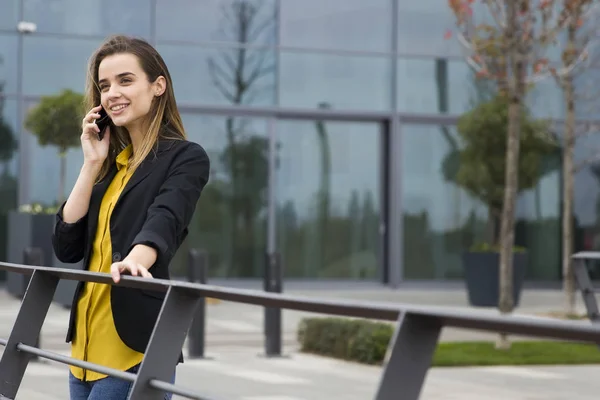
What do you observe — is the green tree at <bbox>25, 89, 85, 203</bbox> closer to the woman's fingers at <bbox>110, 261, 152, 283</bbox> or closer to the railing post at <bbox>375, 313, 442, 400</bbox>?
the woman's fingers at <bbox>110, 261, 152, 283</bbox>

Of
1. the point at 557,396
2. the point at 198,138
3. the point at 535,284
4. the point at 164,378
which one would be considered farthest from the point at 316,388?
the point at 535,284

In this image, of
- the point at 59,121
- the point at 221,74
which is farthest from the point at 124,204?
the point at 221,74

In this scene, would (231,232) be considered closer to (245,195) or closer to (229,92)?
(245,195)

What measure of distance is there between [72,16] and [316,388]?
11.9 meters

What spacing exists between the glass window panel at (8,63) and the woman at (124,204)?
15.8 metres

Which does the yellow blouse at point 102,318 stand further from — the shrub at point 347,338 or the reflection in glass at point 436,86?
the reflection in glass at point 436,86

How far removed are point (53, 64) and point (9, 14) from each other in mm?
1030

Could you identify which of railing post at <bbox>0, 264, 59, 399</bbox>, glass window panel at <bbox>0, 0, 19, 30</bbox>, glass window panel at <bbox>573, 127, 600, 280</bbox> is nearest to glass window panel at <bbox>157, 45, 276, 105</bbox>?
glass window panel at <bbox>0, 0, 19, 30</bbox>

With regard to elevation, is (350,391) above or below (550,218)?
below

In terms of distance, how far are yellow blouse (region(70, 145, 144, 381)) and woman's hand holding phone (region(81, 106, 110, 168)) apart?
0.06m

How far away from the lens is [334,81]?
20.8m

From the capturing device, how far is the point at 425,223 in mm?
21281

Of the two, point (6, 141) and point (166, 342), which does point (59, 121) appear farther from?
point (166, 342)

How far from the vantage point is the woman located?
129 inches
